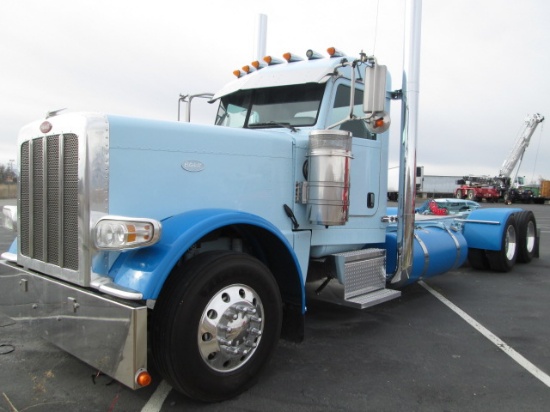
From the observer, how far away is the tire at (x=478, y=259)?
8.08 metres

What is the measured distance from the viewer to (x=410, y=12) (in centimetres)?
485

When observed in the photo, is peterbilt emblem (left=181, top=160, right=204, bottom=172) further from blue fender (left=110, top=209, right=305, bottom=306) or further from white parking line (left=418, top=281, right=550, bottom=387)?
white parking line (left=418, top=281, right=550, bottom=387)

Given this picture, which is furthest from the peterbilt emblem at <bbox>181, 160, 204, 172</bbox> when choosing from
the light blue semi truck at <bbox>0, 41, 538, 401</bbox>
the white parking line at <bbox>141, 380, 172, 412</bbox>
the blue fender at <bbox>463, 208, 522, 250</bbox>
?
the blue fender at <bbox>463, 208, 522, 250</bbox>

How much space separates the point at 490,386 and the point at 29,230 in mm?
3527

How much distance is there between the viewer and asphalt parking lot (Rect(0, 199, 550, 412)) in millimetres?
3082

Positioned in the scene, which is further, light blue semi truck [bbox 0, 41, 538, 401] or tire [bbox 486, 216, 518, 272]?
tire [bbox 486, 216, 518, 272]

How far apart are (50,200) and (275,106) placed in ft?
7.22

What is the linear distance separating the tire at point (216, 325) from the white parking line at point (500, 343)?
2054 mm

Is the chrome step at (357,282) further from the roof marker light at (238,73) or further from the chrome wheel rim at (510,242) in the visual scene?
the chrome wheel rim at (510,242)

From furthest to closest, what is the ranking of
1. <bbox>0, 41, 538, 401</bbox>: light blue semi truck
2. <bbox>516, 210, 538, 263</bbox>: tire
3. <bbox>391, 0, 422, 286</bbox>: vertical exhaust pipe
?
1. <bbox>516, 210, 538, 263</bbox>: tire
2. <bbox>391, 0, 422, 286</bbox>: vertical exhaust pipe
3. <bbox>0, 41, 538, 401</bbox>: light blue semi truck

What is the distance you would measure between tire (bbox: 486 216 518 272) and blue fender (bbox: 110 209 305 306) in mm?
6139

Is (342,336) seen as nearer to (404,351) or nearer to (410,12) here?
(404,351)

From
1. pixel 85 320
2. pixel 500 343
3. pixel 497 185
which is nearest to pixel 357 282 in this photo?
pixel 500 343

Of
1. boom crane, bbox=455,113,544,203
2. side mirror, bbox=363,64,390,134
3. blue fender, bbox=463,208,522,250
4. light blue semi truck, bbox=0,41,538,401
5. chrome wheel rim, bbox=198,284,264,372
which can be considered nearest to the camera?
light blue semi truck, bbox=0,41,538,401
